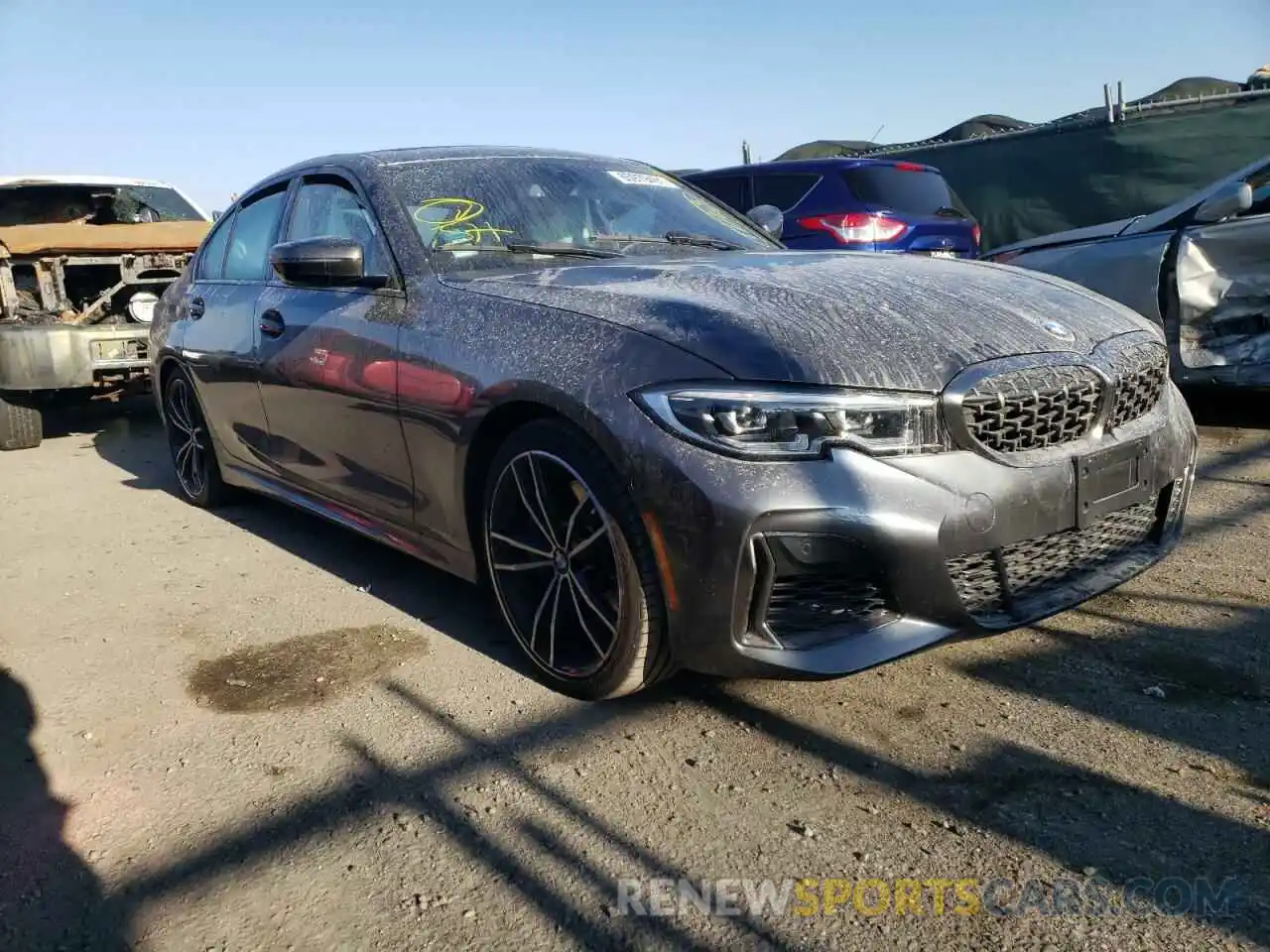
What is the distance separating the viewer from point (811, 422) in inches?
90.3

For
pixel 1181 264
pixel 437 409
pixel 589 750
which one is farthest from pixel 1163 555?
pixel 1181 264

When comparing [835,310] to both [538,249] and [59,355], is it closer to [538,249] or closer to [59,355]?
[538,249]

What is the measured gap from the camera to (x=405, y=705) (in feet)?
9.48

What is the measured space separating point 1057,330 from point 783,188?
552cm

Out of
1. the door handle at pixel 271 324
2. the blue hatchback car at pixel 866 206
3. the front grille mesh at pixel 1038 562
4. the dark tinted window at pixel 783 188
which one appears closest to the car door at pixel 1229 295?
the blue hatchback car at pixel 866 206

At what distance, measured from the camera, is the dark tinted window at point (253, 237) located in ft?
14.2

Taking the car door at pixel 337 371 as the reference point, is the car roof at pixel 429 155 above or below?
above

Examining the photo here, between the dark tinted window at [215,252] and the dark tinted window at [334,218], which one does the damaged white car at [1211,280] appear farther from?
the dark tinted window at [215,252]

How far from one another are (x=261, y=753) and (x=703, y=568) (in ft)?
4.18

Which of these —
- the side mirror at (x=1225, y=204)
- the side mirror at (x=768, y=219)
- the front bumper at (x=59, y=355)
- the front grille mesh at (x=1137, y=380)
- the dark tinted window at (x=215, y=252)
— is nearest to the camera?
the front grille mesh at (x=1137, y=380)

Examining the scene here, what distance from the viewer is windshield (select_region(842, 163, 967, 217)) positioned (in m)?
7.41

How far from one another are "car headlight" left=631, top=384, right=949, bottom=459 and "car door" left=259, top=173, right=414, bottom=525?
4.25 feet

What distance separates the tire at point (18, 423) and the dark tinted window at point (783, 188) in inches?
217

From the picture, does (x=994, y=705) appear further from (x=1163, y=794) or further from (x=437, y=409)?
(x=437, y=409)
